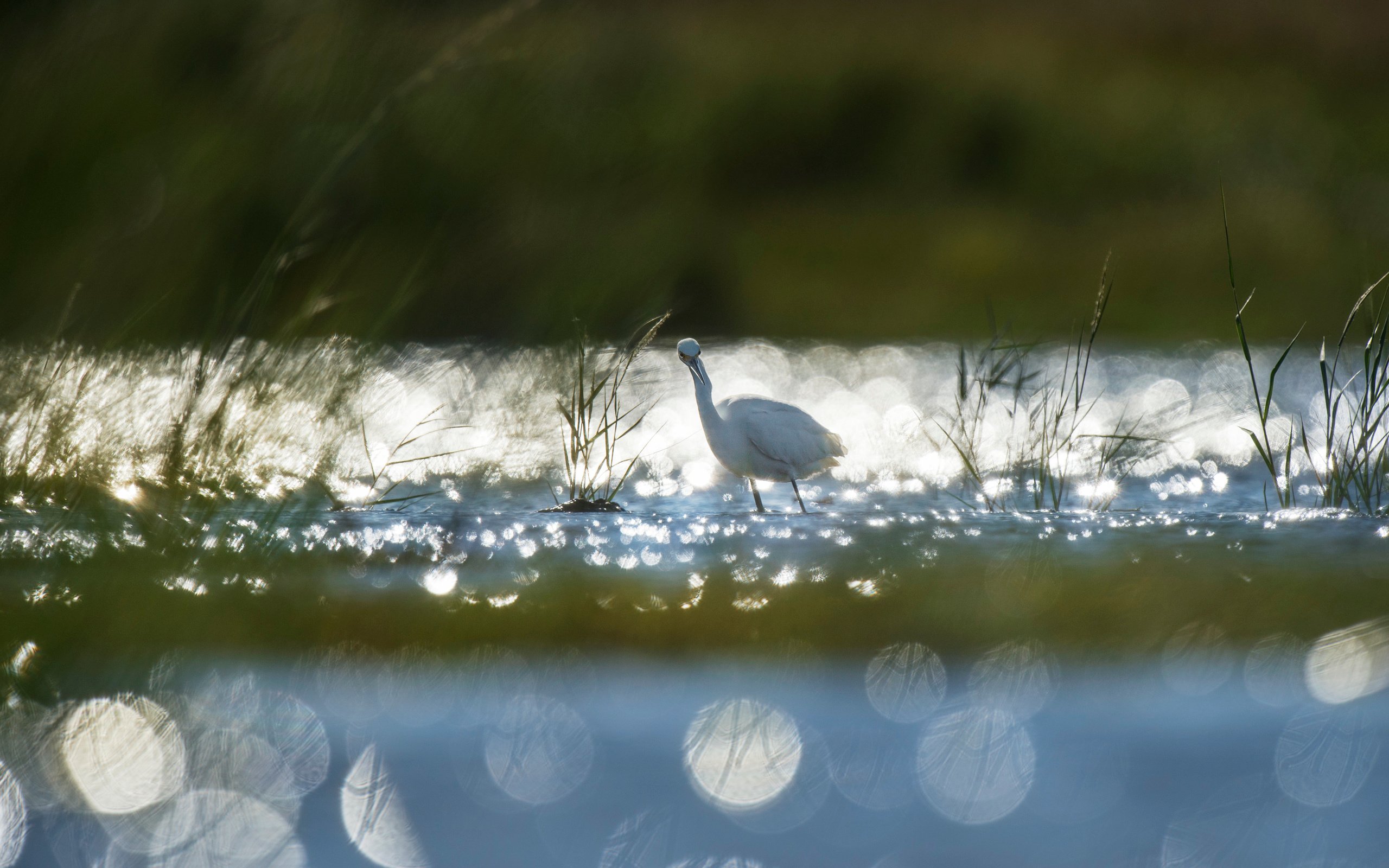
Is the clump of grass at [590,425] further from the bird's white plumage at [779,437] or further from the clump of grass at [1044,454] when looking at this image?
the clump of grass at [1044,454]

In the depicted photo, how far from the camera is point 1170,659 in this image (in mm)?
2137

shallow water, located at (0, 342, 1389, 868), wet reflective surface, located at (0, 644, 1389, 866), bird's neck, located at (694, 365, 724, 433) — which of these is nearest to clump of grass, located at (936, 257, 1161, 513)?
shallow water, located at (0, 342, 1389, 868)

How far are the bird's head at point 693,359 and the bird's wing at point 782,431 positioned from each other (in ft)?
0.61

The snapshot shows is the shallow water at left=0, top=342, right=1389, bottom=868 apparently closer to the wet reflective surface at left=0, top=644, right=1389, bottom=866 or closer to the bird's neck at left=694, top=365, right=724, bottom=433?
the wet reflective surface at left=0, top=644, right=1389, bottom=866

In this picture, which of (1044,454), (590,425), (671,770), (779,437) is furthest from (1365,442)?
(671,770)

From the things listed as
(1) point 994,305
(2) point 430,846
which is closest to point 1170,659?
(2) point 430,846

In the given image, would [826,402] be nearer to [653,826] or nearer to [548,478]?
[548,478]

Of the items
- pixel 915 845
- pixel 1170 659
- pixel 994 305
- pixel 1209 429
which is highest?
pixel 994 305

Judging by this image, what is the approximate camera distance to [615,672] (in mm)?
2145

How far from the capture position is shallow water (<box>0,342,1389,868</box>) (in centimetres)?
163

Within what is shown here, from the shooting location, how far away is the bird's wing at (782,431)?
14.8ft

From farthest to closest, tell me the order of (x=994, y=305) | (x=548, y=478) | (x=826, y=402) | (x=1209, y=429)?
(x=994, y=305), (x=826, y=402), (x=1209, y=429), (x=548, y=478)

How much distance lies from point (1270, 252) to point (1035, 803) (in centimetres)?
1164

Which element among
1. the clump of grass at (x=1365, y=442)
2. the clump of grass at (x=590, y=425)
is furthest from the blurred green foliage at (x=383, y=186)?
the clump of grass at (x=1365, y=442)
